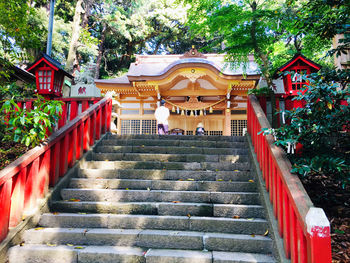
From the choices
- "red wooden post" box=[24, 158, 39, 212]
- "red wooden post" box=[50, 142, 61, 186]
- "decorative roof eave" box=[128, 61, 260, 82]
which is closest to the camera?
"red wooden post" box=[24, 158, 39, 212]

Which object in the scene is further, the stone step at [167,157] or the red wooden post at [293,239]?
the stone step at [167,157]

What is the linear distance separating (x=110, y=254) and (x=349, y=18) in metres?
4.43

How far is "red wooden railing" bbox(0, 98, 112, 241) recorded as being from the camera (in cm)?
305

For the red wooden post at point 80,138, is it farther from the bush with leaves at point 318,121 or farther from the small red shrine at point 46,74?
the bush with leaves at point 318,121

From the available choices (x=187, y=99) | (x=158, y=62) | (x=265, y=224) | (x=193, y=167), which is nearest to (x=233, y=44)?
(x=193, y=167)

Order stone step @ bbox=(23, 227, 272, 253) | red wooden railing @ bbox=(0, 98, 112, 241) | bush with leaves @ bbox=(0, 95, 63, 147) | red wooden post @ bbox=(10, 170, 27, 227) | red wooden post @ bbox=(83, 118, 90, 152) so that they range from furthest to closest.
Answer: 1. red wooden post @ bbox=(83, 118, 90, 152)
2. bush with leaves @ bbox=(0, 95, 63, 147)
3. red wooden post @ bbox=(10, 170, 27, 227)
4. red wooden railing @ bbox=(0, 98, 112, 241)
5. stone step @ bbox=(23, 227, 272, 253)

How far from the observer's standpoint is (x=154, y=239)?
307 centimetres

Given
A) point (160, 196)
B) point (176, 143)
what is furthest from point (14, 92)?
point (160, 196)

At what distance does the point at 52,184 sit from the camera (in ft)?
13.0

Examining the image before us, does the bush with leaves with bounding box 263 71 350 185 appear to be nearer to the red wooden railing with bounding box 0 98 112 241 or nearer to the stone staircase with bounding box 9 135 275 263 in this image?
the stone staircase with bounding box 9 135 275 263

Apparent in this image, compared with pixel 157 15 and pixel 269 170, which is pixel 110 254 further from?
pixel 157 15

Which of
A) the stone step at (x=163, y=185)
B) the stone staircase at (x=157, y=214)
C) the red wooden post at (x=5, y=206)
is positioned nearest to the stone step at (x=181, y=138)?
the stone staircase at (x=157, y=214)

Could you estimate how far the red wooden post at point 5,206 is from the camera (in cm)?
294

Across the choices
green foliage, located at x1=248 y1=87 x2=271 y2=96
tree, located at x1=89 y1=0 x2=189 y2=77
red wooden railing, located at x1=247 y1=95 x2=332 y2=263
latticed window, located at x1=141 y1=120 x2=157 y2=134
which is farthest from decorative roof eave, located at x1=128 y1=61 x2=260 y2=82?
tree, located at x1=89 y1=0 x2=189 y2=77
